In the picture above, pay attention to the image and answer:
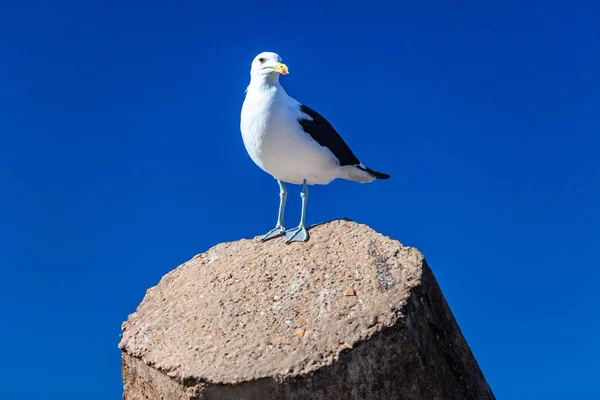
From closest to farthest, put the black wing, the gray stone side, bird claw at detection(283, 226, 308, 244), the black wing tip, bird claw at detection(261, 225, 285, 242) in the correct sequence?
1. the gray stone side
2. bird claw at detection(283, 226, 308, 244)
3. the black wing
4. bird claw at detection(261, 225, 285, 242)
5. the black wing tip

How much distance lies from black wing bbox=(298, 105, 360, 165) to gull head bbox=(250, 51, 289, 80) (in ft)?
1.29

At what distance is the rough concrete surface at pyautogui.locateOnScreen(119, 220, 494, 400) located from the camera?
3.97 m

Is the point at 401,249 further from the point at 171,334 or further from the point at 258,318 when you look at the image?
the point at 171,334

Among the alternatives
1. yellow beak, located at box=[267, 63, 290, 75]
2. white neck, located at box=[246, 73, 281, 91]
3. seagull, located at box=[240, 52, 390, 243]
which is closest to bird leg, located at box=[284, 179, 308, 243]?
seagull, located at box=[240, 52, 390, 243]

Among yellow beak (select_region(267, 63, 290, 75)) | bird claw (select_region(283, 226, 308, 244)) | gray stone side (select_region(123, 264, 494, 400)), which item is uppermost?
yellow beak (select_region(267, 63, 290, 75))

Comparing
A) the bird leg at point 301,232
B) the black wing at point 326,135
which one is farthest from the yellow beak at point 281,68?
the bird leg at point 301,232

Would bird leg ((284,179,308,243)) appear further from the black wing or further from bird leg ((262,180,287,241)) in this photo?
the black wing

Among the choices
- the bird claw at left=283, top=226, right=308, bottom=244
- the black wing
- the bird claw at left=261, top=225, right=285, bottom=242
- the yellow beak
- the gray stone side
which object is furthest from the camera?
the bird claw at left=261, top=225, right=285, bottom=242

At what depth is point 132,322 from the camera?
5.20m

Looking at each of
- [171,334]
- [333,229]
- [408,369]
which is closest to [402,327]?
[408,369]

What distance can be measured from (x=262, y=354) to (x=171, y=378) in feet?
2.18

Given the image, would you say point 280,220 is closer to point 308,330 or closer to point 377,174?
point 377,174

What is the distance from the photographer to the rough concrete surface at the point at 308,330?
156 inches

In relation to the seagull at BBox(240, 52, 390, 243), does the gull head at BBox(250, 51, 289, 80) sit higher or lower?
higher
